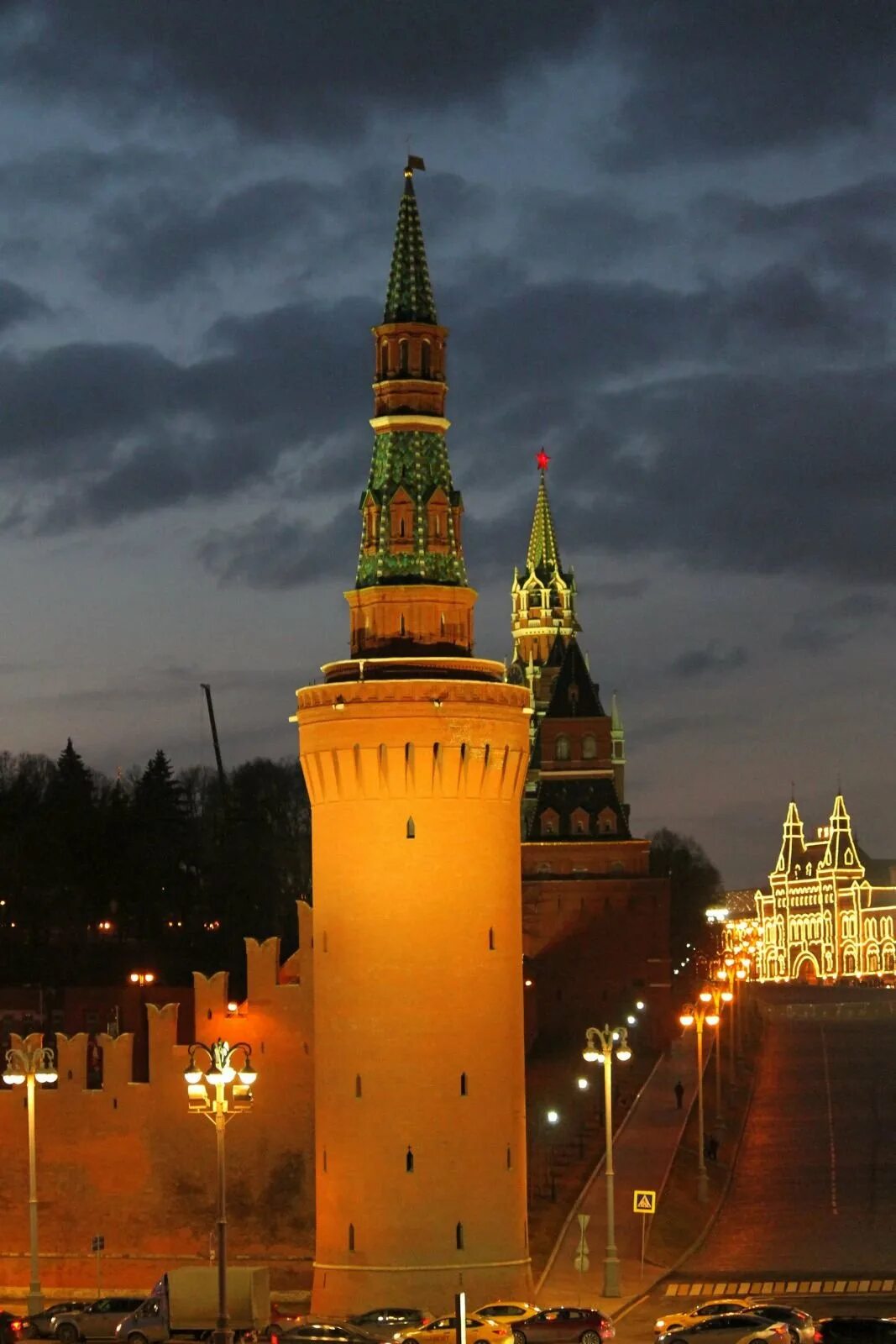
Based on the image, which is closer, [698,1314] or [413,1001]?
[698,1314]

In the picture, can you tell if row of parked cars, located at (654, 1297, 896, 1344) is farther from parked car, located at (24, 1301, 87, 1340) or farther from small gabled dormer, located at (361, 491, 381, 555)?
small gabled dormer, located at (361, 491, 381, 555)

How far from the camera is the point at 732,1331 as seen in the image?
2212 inches

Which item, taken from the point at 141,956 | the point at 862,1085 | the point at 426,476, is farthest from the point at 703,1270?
the point at 141,956

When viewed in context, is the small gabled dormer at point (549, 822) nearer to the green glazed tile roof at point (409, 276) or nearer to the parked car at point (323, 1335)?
the green glazed tile roof at point (409, 276)

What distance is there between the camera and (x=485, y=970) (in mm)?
65125

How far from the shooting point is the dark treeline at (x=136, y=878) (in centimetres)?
14200

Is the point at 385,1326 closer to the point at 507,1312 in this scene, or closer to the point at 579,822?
the point at 507,1312

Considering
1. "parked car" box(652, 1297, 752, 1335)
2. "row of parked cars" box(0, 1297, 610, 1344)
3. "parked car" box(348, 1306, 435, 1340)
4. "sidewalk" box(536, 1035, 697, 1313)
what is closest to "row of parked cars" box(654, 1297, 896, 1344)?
"parked car" box(652, 1297, 752, 1335)

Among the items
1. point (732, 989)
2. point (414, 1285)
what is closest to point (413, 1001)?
point (414, 1285)

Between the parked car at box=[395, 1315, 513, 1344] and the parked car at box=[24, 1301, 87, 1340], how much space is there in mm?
7939

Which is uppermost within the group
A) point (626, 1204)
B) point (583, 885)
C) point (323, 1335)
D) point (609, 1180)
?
point (583, 885)

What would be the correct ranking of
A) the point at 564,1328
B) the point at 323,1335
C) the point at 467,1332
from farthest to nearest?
the point at 564,1328 < the point at 323,1335 < the point at 467,1332

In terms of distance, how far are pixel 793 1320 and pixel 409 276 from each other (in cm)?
2533

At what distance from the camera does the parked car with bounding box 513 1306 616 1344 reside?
58.3m
